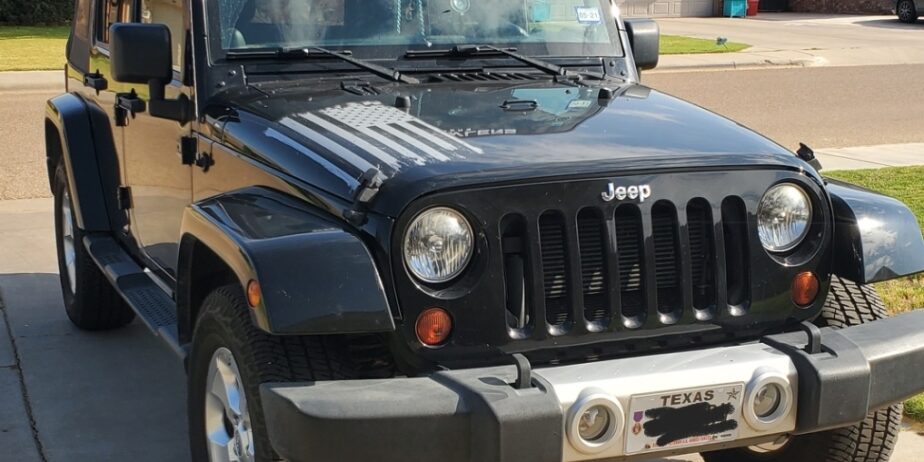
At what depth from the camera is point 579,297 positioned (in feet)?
11.2

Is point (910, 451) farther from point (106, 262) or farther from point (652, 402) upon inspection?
point (106, 262)

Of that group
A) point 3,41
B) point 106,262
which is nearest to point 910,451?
point 106,262

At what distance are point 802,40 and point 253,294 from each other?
75.9 ft

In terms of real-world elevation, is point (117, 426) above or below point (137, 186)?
below

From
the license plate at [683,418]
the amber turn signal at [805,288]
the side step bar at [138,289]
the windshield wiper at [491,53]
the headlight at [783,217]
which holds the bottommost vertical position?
the side step bar at [138,289]

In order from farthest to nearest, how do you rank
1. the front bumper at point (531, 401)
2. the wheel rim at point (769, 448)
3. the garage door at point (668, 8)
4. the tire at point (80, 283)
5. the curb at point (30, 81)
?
the garage door at point (668, 8) → the curb at point (30, 81) → the tire at point (80, 283) → the wheel rim at point (769, 448) → the front bumper at point (531, 401)

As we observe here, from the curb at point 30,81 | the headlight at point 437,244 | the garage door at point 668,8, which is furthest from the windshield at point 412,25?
the garage door at point 668,8

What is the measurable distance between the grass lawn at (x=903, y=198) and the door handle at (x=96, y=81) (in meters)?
3.61

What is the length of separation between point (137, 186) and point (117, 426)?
3.30 feet

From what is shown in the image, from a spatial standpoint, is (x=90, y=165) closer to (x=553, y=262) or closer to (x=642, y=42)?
(x=642, y=42)

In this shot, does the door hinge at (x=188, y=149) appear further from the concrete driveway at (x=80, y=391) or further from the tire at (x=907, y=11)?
the tire at (x=907, y=11)

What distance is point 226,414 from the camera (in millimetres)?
3666

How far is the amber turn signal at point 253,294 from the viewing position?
318cm

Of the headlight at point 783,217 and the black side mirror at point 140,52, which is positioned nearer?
the headlight at point 783,217
